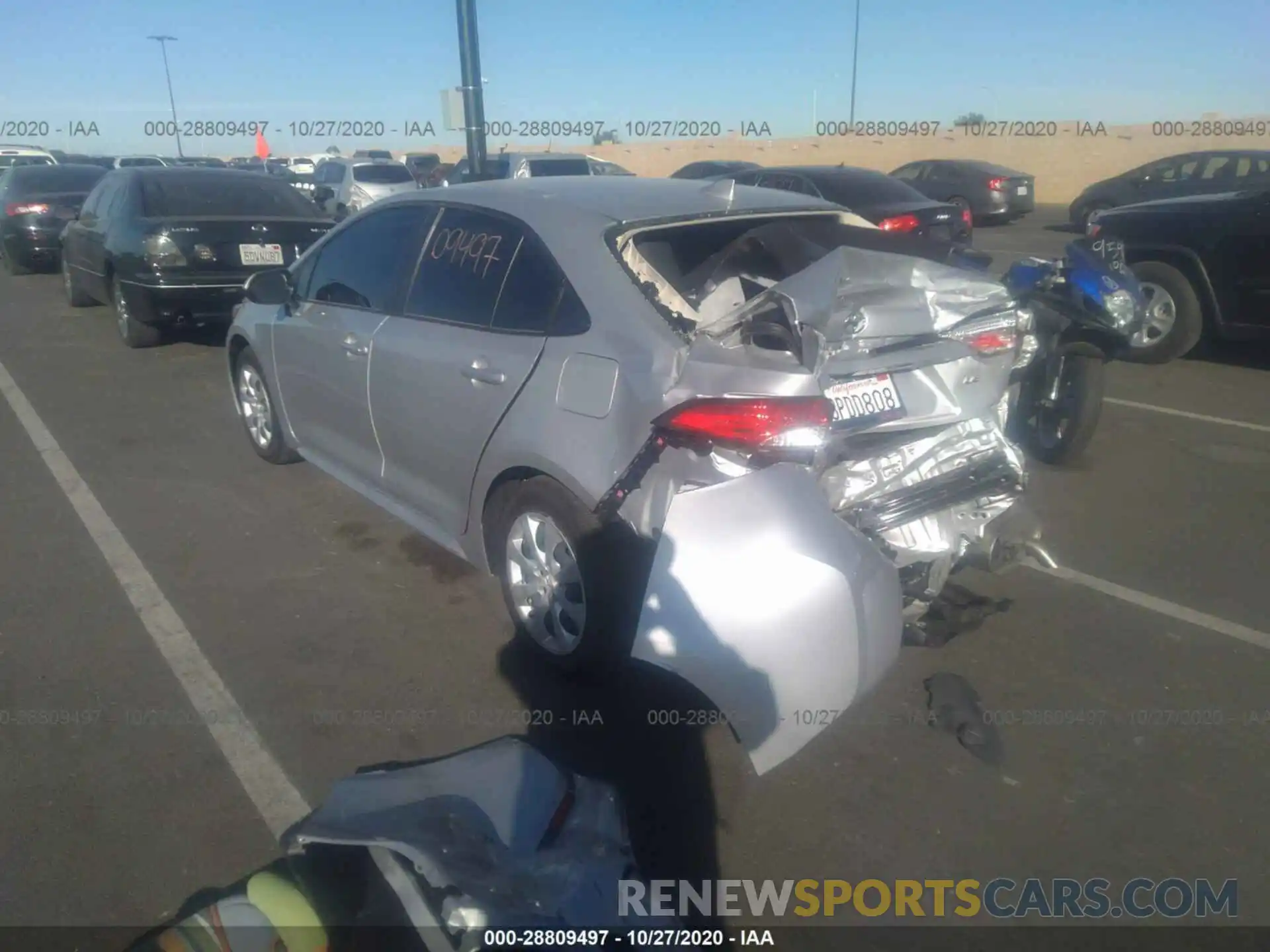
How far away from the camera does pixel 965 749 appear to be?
3.18m

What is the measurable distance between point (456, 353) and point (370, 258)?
1077mm

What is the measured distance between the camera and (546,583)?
350 centimetres

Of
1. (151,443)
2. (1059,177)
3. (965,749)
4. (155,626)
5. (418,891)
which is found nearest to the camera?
(418,891)

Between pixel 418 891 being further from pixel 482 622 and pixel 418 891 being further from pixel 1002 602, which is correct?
pixel 1002 602

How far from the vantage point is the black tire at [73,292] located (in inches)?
428

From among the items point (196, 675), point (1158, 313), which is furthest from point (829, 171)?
point (196, 675)

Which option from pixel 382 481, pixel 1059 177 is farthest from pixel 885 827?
pixel 1059 177

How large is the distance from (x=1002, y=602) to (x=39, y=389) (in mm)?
7672

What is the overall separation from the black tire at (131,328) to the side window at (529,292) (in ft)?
22.0

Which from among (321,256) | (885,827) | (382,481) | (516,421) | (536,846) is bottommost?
(885,827)

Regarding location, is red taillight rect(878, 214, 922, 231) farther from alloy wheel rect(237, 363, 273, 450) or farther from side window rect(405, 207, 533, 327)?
side window rect(405, 207, 533, 327)

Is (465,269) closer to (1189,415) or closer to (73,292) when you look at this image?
(1189,415)

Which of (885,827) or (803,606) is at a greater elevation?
(803,606)

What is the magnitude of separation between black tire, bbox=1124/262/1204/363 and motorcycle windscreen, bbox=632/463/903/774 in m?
6.38
